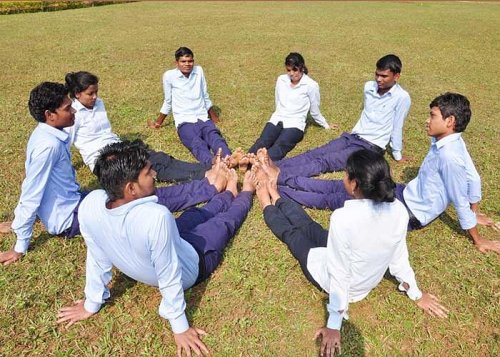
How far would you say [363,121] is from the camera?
5.59 m

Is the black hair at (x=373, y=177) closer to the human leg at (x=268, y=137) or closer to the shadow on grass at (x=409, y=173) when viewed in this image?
the shadow on grass at (x=409, y=173)

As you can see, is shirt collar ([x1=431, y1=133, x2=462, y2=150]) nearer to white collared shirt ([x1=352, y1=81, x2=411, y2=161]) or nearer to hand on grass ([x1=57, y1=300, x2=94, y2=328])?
white collared shirt ([x1=352, y1=81, x2=411, y2=161])

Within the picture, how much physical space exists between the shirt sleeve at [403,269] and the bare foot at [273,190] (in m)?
1.72

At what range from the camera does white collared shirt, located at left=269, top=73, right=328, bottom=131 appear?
19.9ft

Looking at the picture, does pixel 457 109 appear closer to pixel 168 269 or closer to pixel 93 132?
pixel 168 269

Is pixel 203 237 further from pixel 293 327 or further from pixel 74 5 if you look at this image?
pixel 74 5

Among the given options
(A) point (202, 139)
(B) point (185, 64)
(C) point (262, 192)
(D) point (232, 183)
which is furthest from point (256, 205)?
(B) point (185, 64)

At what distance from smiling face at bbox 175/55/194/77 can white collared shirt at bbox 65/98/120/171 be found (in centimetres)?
157

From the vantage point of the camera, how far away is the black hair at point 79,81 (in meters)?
4.68

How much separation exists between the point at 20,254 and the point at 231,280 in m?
2.06

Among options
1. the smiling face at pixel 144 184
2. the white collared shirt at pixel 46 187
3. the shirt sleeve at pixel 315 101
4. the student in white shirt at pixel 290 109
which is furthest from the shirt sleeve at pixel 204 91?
the smiling face at pixel 144 184

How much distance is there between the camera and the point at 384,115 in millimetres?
5328

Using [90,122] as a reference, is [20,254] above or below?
below

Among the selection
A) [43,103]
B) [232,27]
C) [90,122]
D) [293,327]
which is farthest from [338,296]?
[232,27]
